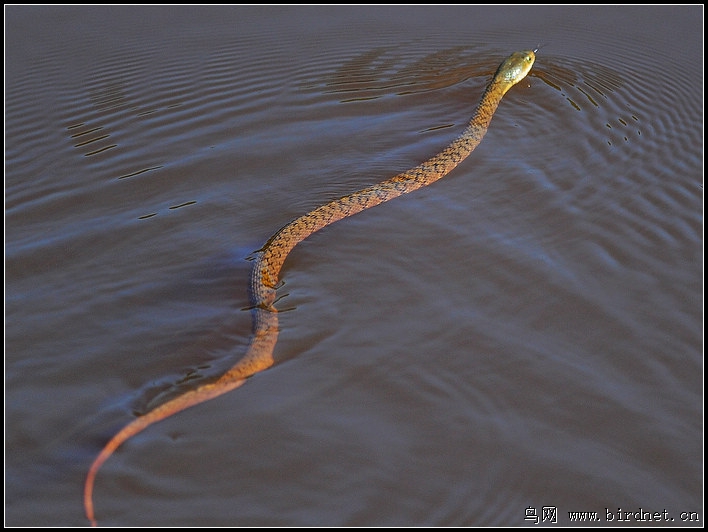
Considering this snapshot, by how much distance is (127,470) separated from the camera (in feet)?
11.4

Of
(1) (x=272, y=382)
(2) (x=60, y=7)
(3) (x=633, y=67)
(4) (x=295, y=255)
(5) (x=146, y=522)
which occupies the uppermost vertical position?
(2) (x=60, y=7)

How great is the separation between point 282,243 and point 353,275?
640 mm

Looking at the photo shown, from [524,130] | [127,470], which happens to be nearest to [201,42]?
[524,130]

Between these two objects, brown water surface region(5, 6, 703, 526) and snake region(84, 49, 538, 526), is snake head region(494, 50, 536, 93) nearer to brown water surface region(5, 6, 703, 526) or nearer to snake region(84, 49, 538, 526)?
snake region(84, 49, 538, 526)

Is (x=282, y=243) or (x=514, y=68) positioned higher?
(x=514, y=68)

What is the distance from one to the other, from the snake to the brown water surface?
0.07 m

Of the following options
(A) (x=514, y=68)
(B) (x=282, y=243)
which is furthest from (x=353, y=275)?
(A) (x=514, y=68)

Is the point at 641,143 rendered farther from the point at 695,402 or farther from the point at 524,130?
the point at 695,402

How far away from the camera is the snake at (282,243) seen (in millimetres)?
3715

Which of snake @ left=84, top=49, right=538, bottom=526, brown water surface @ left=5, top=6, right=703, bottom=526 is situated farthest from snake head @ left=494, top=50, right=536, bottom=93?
brown water surface @ left=5, top=6, right=703, bottom=526

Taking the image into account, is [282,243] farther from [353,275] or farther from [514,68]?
[514,68]

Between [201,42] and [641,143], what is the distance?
15.1 feet

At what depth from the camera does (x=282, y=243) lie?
515 cm

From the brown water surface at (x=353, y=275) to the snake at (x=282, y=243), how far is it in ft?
0.23
